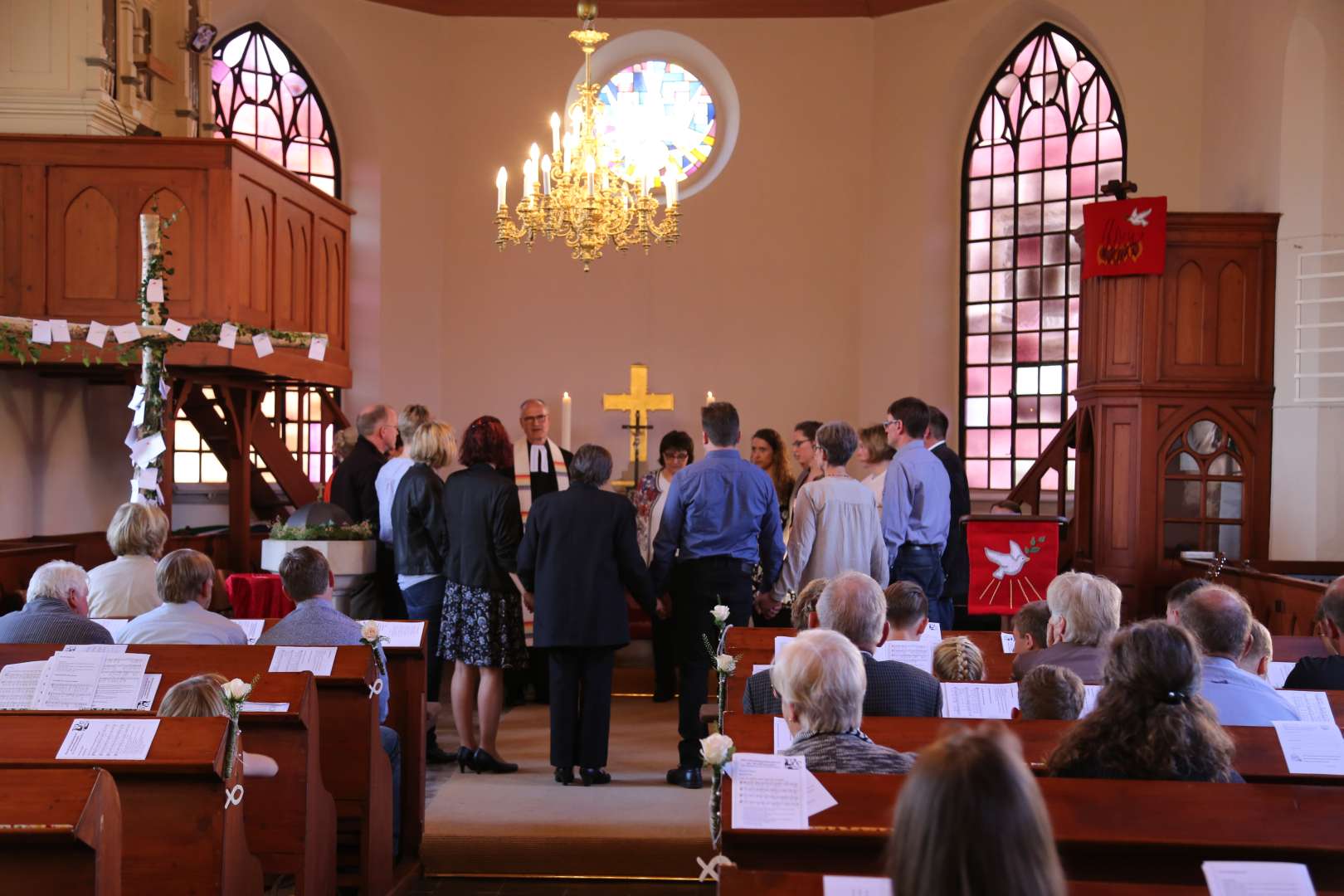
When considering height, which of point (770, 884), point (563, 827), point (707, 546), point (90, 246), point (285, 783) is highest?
point (90, 246)

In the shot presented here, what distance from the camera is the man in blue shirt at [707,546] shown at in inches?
236

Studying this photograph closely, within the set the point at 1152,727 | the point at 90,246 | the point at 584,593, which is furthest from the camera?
the point at 90,246

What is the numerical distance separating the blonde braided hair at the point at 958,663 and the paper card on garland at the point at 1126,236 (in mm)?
5514

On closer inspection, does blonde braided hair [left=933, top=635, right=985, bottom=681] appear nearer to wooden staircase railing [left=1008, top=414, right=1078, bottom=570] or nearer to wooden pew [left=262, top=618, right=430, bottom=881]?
wooden pew [left=262, top=618, right=430, bottom=881]

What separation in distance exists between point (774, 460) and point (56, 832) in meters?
6.10

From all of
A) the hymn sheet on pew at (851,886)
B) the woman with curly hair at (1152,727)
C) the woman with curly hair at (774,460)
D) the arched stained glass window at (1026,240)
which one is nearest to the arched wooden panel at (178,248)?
the woman with curly hair at (774,460)

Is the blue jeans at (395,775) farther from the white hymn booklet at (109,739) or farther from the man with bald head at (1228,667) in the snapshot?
the man with bald head at (1228,667)

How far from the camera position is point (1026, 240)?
40.8 ft

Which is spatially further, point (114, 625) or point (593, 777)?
point (593, 777)

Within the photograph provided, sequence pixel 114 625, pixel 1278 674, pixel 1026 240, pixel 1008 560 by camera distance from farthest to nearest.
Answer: pixel 1026 240 < pixel 1008 560 < pixel 114 625 < pixel 1278 674

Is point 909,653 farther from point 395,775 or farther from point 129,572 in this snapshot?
point 129,572

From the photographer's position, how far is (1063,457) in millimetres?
10430

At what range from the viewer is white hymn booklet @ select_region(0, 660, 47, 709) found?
398 cm

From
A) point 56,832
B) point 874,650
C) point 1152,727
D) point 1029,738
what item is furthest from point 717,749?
point 874,650
